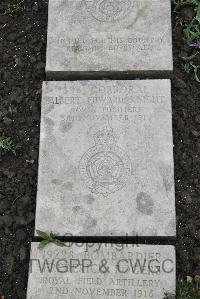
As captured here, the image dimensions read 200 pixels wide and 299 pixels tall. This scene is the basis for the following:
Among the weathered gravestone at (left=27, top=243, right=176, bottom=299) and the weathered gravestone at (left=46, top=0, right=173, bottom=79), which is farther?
the weathered gravestone at (left=46, top=0, right=173, bottom=79)

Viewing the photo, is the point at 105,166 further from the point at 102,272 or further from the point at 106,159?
the point at 102,272

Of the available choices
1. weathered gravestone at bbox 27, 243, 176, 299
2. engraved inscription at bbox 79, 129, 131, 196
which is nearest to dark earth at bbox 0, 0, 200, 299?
weathered gravestone at bbox 27, 243, 176, 299

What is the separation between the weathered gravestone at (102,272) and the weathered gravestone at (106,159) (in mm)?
112

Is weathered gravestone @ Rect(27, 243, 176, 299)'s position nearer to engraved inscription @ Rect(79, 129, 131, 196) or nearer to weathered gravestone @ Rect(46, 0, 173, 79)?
engraved inscription @ Rect(79, 129, 131, 196)

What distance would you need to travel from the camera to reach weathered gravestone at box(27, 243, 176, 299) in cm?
304

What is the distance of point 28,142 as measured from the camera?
359 centimetres

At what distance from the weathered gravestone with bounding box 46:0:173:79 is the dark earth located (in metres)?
0.22

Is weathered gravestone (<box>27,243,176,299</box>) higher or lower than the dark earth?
lower

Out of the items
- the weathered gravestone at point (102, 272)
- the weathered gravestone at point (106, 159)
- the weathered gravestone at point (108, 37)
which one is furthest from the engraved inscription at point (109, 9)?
the weathered gravestone at point (102, 272)

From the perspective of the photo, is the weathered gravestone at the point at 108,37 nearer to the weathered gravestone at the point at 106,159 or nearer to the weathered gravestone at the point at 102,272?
the weathered gravestone at the point at 106,159

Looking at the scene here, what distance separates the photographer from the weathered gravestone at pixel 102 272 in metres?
3.04

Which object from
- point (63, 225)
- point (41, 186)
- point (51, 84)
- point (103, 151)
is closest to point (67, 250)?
point (63, 225)

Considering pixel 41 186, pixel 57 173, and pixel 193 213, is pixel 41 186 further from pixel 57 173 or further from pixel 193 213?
pixel 193 213

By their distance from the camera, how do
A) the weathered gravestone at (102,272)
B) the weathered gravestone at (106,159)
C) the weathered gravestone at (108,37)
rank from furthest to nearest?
the weathered gravestone at (108,37), the weathered gravestone at (106,159), the weathered gravestone at (102,272)
